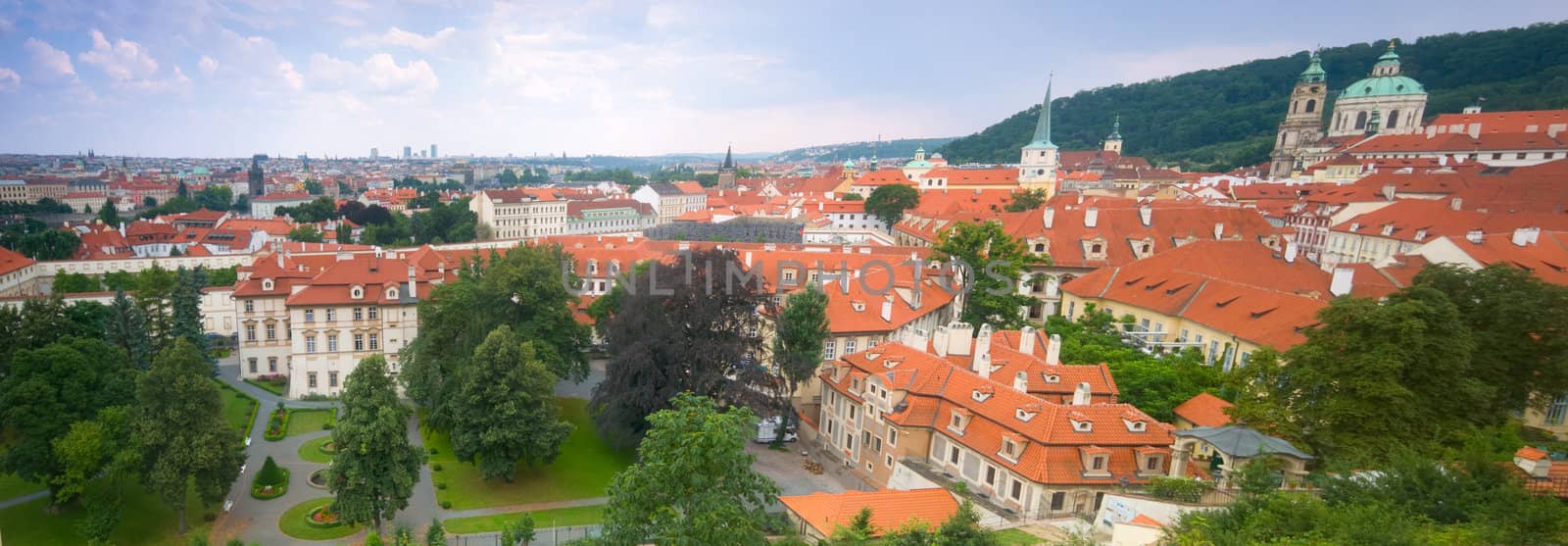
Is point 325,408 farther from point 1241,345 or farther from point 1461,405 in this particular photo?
point 1461,405

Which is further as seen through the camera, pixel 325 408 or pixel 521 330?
pixel 325 408

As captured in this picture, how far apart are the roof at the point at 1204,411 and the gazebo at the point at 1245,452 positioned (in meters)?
4.18

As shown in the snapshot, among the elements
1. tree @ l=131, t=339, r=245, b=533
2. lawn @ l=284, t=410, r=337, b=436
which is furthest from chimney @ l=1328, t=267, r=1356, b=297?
lawn @ l=284, t=410, r=337, b=436

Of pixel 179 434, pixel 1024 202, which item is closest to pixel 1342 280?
pixel 179 434

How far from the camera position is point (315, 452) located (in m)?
31.8

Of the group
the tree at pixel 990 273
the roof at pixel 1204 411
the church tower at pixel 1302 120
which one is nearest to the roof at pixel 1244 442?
the roof at pixel 1204 411

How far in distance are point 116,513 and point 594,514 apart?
15.7 m

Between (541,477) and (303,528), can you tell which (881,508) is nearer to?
(541,477)

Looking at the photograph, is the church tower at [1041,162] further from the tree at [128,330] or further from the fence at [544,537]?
the tree at [128,330]

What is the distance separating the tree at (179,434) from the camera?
23.8m

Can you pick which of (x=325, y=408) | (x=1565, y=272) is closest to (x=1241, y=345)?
(x=1565, y=272)

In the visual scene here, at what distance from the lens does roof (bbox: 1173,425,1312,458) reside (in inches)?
736

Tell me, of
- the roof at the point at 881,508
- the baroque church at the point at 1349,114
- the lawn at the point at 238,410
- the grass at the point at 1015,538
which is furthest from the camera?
the baroque church at the point at 1349,114

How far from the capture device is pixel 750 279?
3086cm
